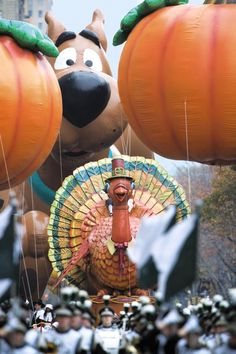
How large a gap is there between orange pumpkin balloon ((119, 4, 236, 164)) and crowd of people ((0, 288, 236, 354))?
74.5 inches

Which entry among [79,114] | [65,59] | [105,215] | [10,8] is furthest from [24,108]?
[10,8]

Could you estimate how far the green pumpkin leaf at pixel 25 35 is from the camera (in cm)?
1216

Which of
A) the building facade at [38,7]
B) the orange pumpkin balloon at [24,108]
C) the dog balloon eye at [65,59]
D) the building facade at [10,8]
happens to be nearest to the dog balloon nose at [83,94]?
the dog balloon eye at [65,59]

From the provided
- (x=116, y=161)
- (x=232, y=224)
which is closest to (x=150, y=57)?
(x=116, y=161)

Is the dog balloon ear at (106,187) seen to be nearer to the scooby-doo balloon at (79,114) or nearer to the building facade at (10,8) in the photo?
the scooby-doo balloon at (79,114)

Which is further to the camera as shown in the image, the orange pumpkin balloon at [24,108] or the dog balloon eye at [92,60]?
the dog balloon eye at [92,60]

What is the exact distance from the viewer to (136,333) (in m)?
9.66

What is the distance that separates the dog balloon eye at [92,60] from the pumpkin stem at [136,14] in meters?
4.68

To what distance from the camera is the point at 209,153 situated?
12164 millimetres

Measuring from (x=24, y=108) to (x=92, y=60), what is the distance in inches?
239

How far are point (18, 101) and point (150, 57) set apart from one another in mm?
1494

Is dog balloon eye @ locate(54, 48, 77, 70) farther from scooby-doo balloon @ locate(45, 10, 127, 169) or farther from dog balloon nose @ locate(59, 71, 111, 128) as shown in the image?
dog balloon nose @ locate(59, 71, 111, 128)

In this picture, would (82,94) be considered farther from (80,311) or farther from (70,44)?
(80,311)

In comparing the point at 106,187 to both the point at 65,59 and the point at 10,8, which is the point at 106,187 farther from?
the point at 10,8
